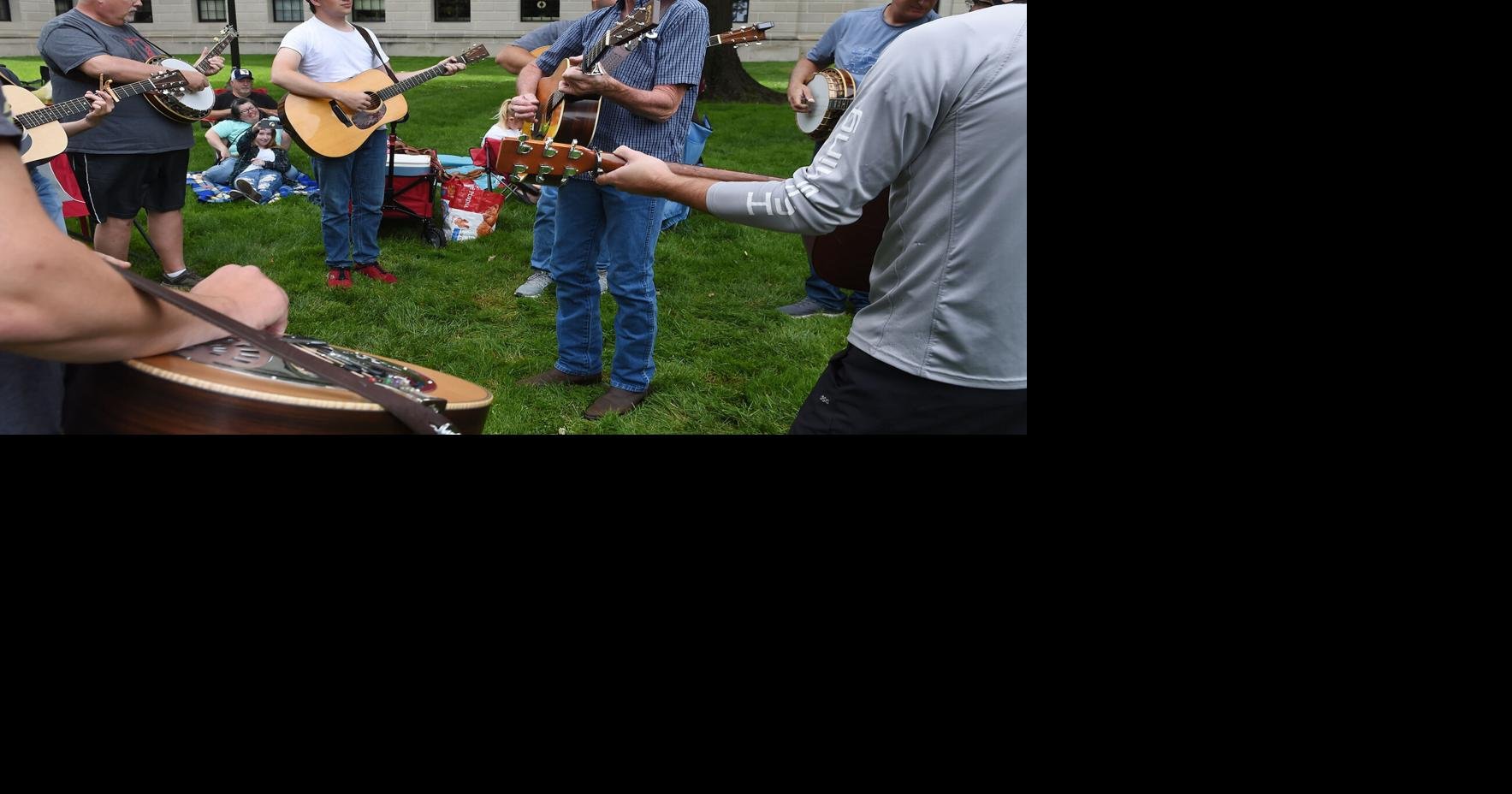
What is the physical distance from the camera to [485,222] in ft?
22.4

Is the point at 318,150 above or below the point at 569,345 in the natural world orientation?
above

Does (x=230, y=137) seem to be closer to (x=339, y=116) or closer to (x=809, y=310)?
(x=339, y=116)

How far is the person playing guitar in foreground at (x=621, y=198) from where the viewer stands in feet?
12.1

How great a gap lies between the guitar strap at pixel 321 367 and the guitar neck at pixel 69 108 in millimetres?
4334

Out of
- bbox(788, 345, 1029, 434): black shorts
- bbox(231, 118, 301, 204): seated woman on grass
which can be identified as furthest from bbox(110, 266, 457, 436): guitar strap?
bbox(231, 118, 301, 204): seated woman on grass

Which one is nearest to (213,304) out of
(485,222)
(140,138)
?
(140,138)

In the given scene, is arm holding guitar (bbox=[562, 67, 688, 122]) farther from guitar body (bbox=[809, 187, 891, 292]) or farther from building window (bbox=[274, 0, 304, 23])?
building window (bbox=[274, 0, 304, 23])

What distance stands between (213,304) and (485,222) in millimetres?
5802

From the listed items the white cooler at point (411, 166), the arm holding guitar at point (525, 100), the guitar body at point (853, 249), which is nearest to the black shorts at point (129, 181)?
the white cooler at point (411, 166)

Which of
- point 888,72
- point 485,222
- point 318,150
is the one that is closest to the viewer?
point 888,72

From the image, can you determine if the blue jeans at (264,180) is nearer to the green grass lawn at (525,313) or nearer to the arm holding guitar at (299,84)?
the green grass lawn at (525,313)

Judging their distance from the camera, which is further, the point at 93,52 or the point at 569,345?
the point at 93,52

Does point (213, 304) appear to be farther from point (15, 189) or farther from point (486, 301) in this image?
point (486, 301)

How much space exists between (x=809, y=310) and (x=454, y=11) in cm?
822
